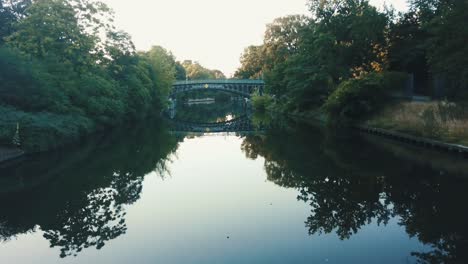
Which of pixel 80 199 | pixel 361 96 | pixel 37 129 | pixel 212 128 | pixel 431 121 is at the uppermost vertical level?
pixel 361 96

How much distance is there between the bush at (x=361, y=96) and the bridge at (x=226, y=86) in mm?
46747

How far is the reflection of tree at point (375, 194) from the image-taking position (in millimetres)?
9117

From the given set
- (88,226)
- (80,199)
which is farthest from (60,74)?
(88,226)

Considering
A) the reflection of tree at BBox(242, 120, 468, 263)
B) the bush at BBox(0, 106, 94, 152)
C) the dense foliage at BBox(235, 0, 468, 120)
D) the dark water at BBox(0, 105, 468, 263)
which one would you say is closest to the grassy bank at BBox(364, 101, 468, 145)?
the dark water at BBox(0, 105, 468, 263)

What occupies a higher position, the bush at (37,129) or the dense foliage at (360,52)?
the dense foliage at (360,52)

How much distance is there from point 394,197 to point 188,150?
50.5 feet

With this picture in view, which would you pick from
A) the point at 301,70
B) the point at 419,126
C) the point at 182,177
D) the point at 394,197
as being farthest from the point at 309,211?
the point at 301,70

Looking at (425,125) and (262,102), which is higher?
(262,102)

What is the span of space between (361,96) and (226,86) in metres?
55.4

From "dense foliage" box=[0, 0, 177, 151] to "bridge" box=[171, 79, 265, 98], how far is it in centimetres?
3447

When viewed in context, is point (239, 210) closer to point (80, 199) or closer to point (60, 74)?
point (80, 199)

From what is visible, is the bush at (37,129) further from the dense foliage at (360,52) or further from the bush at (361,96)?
the dense foliage at (360,52)

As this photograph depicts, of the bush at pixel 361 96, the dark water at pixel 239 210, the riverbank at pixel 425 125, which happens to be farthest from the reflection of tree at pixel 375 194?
the bush at pixel 361 96

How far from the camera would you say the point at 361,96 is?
33.3 meters
